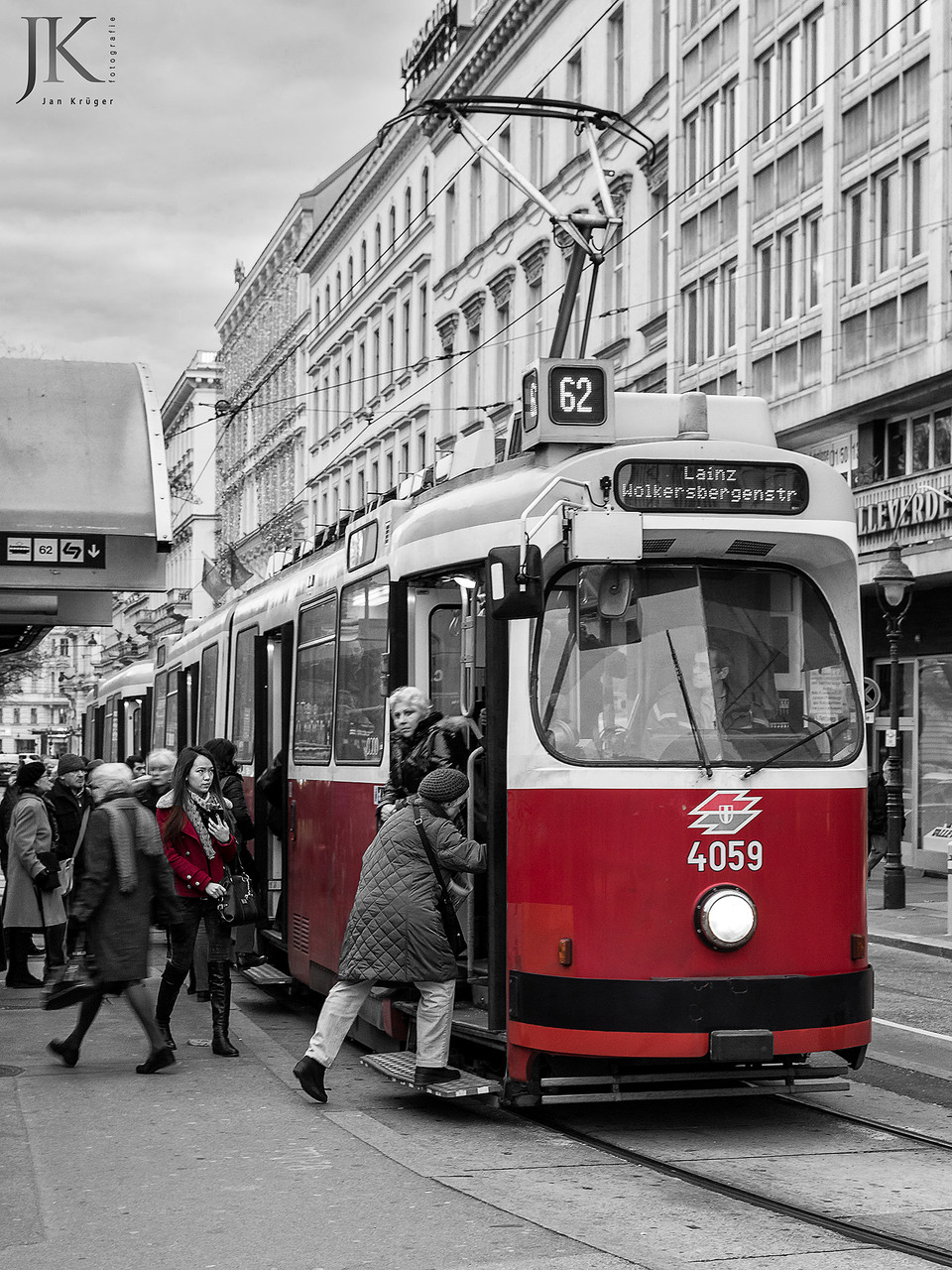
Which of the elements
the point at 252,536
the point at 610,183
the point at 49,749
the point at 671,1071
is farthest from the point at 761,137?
the point at 49,749

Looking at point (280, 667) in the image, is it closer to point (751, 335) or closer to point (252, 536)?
point (751, 335)

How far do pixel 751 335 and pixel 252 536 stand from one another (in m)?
44.6

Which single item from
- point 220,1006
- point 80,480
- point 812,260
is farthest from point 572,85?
point 220,1006

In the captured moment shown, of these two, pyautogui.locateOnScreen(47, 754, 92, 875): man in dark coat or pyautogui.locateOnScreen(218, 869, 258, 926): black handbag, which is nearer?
pyautogui.locateOnScreen(218, 869, 258, 926): black handbag

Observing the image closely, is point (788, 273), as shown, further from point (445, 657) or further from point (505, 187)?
point (445, 657)

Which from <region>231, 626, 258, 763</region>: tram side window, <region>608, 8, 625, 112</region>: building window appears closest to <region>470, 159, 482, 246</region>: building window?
<region>608, 8, 625, 112</region>: building window

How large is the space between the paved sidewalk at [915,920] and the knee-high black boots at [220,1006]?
8.57m

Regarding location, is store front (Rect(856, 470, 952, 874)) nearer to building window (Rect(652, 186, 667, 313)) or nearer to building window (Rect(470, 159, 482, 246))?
building window (Rect(652, 186, 667, 313))

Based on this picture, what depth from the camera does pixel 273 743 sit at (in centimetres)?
1335

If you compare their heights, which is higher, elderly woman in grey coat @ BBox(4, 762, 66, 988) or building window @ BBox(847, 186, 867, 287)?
building window @ BBox(847, 186, 867, 287)

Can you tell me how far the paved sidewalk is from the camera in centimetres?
1712

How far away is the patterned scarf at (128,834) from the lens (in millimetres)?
9211

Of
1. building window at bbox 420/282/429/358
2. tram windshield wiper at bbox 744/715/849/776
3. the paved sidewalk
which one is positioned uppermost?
building window at bbox 420/282/429/358

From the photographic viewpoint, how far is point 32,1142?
25.0 feet
